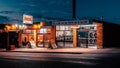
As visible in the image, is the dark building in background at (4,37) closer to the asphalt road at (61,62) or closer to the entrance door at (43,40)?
the entrance door at (43,40)

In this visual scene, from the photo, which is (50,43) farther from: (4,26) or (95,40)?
(4,26)

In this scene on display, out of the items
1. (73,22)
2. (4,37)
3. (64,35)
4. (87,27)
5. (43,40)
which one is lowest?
(43,40)

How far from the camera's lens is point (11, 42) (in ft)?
168

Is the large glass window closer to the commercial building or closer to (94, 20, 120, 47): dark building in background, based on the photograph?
the commercial building

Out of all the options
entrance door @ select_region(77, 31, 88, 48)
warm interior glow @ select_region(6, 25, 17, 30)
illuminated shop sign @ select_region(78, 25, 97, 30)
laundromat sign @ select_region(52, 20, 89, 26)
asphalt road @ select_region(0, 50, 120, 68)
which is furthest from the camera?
warm interior glow @ select_region(6, 25, 17, 30)

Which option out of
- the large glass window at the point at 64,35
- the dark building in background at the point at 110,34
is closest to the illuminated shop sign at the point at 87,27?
the dark building in background at the point at 110,34

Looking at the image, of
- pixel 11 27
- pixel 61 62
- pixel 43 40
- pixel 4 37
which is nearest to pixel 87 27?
pixel 43 40

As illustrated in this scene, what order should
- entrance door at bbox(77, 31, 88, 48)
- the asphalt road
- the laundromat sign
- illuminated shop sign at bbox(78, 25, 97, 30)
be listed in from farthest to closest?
entrance door at bbox(77, 31, 88, 48)
illuminated shop sign at bbox(78, 25, 97, 30)
the laundromat sign
the asphalt road

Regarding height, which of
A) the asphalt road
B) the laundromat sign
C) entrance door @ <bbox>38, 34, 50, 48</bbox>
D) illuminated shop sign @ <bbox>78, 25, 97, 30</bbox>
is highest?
the laundromat sign

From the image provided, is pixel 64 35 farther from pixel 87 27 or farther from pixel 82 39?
pixel 87 27

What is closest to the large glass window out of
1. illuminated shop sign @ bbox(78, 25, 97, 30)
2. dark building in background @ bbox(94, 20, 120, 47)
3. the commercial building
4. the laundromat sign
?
the commercial building

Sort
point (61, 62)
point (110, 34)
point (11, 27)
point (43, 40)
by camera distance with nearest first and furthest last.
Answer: point (61, 62) < point (110, 34) < point (43, 40) < point (11, 27)

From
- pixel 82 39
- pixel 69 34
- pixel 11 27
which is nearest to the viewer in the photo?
pixel 82 39

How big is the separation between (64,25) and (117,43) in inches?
423
